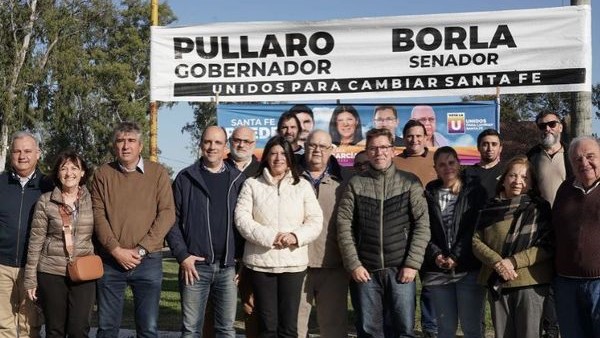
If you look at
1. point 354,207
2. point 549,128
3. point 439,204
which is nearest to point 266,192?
point 354,207

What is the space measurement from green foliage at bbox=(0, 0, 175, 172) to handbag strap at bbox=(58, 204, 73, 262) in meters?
23.7

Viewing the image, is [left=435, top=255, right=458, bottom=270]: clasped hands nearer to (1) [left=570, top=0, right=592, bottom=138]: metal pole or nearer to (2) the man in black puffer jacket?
(2) the man in black puffer jacket

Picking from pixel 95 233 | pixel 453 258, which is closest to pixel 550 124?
pixel 453 258

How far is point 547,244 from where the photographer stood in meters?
5.05

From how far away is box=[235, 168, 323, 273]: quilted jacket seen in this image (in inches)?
205

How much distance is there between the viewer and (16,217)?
18.2ft

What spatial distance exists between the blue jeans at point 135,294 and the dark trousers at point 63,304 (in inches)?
5.0

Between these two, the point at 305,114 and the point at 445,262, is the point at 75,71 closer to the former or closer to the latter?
the point at 305,114

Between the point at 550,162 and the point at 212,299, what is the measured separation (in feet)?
10.5

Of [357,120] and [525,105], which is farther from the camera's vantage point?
[525,105]

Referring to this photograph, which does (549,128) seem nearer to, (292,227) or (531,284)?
(531,284)

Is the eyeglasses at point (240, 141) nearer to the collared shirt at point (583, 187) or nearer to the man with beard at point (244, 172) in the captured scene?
the man with beard at point (244, 172)

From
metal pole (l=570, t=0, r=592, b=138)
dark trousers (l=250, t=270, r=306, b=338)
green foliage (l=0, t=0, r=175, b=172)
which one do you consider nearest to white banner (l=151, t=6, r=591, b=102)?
metal pole (l=570, t=0, r=592, b=138)

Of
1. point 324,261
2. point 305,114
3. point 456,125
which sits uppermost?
point 305,114
